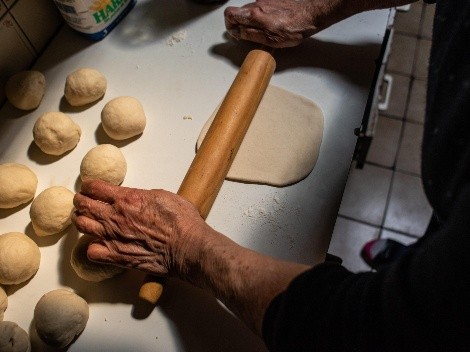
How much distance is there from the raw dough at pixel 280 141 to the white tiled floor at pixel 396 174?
845mm

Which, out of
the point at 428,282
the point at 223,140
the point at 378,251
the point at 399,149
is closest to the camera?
the point at 428,282

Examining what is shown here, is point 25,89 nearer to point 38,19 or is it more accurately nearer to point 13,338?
point 38,19

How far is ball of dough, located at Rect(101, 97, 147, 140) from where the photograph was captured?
96 centimetres

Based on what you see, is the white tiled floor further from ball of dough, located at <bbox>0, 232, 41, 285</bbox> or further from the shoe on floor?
ball of dough, located at <bbox>0, 232, 41, 285</bbox>

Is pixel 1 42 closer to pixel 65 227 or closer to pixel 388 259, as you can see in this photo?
pixel 65 227

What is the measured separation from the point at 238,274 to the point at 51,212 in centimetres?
44

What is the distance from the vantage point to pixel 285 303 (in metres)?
0.57

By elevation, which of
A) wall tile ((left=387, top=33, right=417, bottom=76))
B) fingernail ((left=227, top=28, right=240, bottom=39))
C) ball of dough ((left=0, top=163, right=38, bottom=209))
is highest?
fingernail ((left=227, top=28, right=240, bottom=39))

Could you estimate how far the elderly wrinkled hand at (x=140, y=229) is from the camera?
780 mm

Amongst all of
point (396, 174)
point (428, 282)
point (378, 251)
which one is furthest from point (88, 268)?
point (396, 174)

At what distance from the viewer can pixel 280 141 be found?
3.22 feet

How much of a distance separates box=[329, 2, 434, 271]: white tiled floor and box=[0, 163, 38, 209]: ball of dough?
1219 mm

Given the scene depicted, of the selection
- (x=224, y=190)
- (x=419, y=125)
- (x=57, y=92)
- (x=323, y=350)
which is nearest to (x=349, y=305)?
(x=323, y=350)

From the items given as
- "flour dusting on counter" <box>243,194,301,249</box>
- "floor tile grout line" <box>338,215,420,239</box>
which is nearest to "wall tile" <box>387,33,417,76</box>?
"floor tile grout line" <box>338,215,420,239</box>
